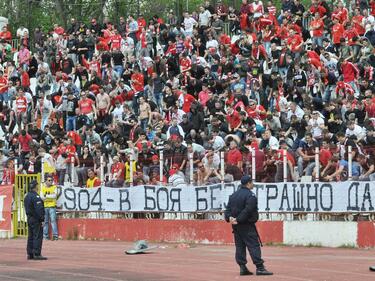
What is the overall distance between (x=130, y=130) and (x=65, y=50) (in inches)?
Answer: 381

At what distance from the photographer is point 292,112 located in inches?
1222

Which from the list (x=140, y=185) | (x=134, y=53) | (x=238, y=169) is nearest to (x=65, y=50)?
(x=134, y=53)

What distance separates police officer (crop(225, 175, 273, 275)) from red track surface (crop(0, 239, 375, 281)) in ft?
1.02

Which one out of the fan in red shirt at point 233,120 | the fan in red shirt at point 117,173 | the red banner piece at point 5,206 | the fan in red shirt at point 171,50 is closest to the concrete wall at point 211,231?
the fan in red shirt at point 117,173

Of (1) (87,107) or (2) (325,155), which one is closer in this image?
(2) (325,155)

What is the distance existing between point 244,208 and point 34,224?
6.73m

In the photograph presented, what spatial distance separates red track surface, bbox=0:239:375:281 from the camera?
67.7 feet

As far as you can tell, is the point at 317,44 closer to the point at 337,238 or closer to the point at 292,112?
the point at 292,112

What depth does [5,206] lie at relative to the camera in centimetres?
3431

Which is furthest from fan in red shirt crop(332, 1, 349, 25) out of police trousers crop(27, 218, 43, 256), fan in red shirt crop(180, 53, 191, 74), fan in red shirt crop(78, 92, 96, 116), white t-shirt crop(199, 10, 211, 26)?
police trousers crop(27, 218, 43, 256)

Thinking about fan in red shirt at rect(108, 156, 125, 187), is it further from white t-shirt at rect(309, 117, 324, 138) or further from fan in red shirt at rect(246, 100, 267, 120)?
white t-shirt at rect(309, 117, 324, 138)

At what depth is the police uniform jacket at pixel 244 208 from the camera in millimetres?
20609

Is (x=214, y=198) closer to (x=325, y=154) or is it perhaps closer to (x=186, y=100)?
(x=325, y=154)

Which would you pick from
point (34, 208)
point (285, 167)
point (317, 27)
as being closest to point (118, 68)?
point (317, 27)
